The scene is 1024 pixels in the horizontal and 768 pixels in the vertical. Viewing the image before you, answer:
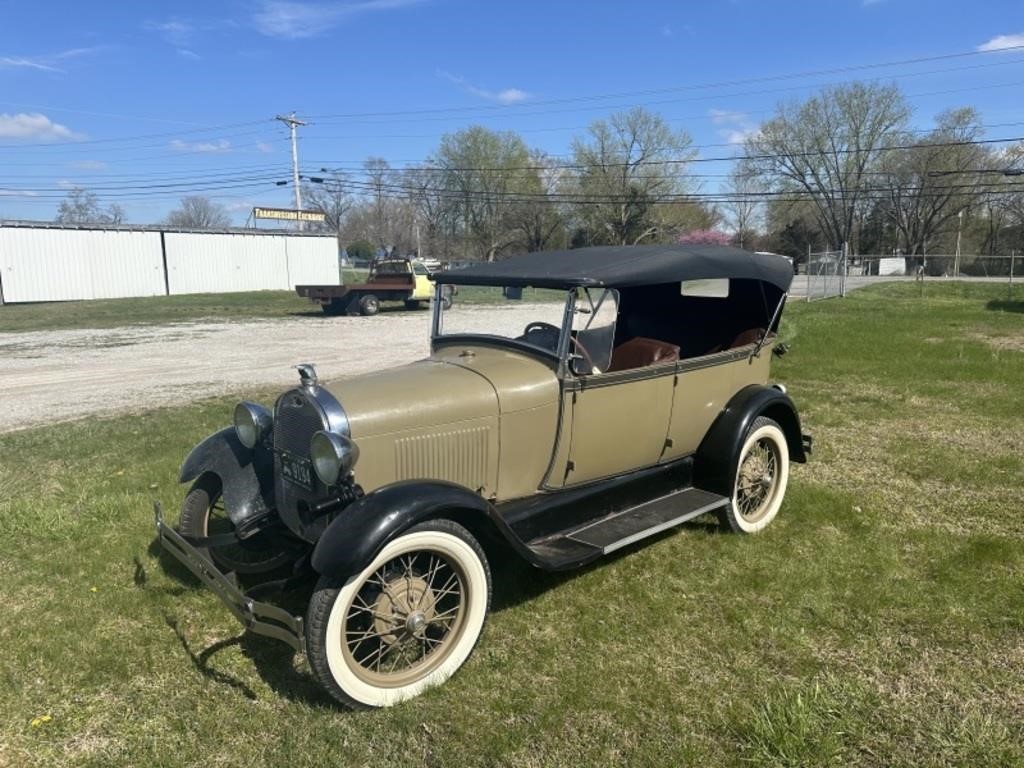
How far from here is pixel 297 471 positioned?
323 centimetres

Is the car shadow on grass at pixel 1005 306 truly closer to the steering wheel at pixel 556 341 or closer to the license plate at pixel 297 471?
the steering wheel at pixel 556 341

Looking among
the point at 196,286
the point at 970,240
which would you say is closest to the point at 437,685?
the point at 196,286

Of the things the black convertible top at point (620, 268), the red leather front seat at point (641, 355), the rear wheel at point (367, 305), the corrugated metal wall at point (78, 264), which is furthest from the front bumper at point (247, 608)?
the corrugated metal wall at point (78, 264)

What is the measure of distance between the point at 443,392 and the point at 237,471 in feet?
4.06

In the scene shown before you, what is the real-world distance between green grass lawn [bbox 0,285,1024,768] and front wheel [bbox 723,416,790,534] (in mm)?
132

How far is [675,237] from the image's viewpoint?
180ft

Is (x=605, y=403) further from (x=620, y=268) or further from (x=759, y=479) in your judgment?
(x=759, y=479)

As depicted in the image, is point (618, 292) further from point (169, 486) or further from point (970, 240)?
point (970, 240)

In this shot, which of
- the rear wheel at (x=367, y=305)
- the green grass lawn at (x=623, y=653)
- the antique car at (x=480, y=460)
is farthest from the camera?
the rear wheel at (x=367, y=305)

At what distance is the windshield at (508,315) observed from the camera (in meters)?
3.75

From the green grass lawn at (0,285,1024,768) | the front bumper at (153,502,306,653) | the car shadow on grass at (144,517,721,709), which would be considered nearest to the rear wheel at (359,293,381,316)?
the green grass lawn at (0,285,1024,768)

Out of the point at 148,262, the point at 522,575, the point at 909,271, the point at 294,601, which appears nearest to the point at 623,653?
the point at 522,575

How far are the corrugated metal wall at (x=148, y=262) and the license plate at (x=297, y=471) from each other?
103 feet

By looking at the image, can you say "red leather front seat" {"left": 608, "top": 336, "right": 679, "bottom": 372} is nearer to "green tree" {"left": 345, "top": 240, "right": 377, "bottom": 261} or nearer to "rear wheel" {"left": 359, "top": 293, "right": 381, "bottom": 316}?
→ "rear wheel" {"left": 359, "top": 293, "right": 381, "bottom": 316}
